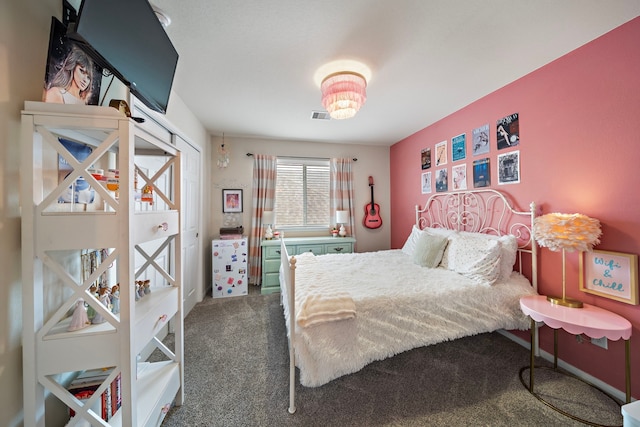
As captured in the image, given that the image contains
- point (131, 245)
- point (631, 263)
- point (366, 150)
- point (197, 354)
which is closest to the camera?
point (131, 245)

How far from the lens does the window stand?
393cm

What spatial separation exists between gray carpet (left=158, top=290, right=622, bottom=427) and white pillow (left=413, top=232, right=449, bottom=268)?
771 millimetres

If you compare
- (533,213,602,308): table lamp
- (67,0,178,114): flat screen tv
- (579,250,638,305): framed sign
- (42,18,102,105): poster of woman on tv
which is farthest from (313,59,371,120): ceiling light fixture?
(579,250,638,305): framed sign

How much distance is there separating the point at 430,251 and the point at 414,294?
928 millimetres

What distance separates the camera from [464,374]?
174 cm

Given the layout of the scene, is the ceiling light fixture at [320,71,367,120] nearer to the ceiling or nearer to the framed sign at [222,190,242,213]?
the ceiling

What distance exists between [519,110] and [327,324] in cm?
256

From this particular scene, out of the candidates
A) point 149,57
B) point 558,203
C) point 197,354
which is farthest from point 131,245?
point 558,203

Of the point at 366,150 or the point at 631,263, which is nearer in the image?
the point at 631,263

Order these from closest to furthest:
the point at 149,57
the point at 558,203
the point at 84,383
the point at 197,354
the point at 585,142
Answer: the point at 84,383
the point at 149,57
the point at 585,142
the point at 558,203
the point at 197,354

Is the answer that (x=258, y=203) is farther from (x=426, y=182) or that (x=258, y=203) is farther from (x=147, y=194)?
(x=426, y=182)

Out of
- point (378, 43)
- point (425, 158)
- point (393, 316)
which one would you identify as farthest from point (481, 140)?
point (393, 316)

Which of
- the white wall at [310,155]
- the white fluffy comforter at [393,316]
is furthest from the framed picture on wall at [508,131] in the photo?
the white wall at [310,155]

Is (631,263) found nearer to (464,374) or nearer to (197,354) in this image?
(464,374)
